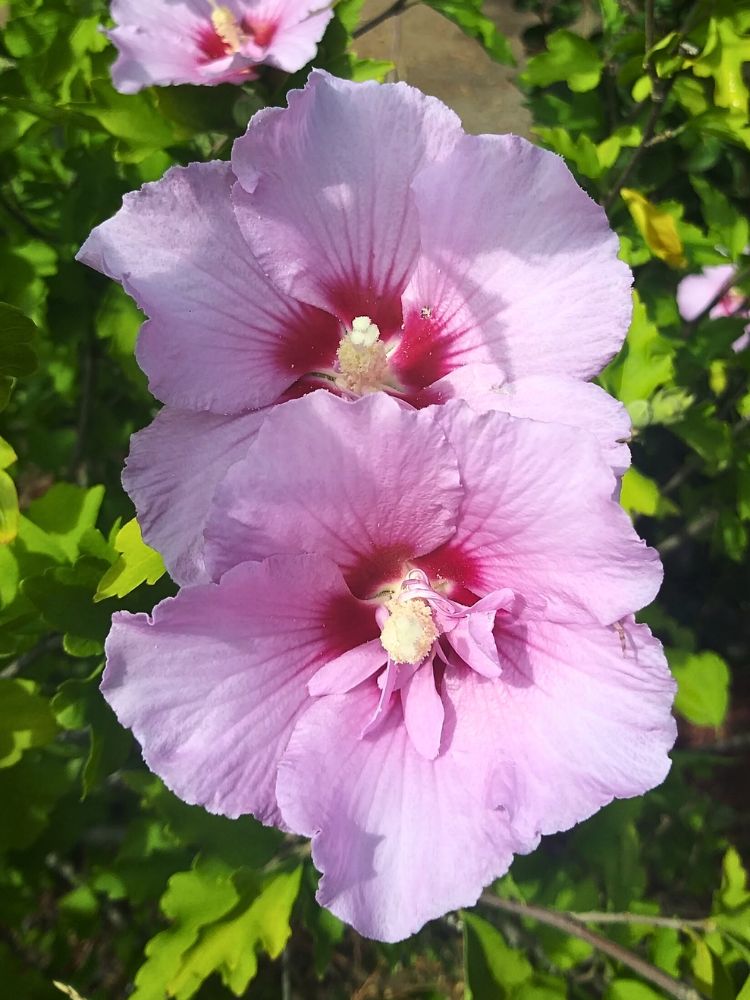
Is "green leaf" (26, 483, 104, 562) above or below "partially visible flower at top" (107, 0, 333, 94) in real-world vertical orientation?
below

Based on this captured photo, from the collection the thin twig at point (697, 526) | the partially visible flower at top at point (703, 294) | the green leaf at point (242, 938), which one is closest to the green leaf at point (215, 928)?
the green leaf at point (242, 938)

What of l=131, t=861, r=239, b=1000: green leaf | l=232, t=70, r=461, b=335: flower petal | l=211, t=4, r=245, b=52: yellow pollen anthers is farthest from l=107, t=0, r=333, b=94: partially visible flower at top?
l=131, t=861, r=239, b=1000: green leaf

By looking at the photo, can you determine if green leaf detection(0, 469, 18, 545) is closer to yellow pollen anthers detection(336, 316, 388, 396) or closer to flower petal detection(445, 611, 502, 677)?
yellow pollen anthers detection(336, 316, 388, 396)

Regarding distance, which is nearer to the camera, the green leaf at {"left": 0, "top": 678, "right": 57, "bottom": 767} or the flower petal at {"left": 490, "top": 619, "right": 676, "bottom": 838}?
the flower petal at {"left": 490, "top": 619, "right": 676, "bottom": 838}

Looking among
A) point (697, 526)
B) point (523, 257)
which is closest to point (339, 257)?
point (523, 257)

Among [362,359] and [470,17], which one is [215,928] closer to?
[362,359]

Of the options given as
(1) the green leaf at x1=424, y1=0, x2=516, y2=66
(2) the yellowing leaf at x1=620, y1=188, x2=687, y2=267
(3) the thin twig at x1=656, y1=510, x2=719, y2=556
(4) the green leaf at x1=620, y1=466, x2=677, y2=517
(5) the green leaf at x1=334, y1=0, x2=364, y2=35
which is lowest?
(3) the thin twig at x1=656, y1=510, x2=719, y2=556

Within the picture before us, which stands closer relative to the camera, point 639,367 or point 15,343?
point 15,343

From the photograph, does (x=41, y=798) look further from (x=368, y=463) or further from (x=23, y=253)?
(x=368, y=463)
